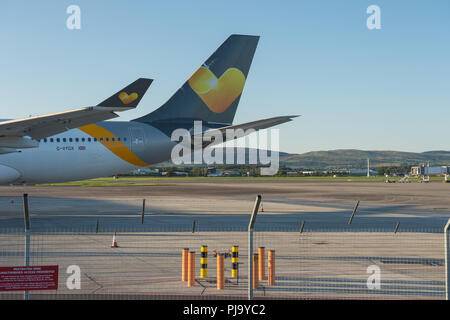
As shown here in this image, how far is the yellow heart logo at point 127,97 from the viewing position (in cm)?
A: 1711

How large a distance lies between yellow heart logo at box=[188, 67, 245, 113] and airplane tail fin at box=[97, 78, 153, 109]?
1229cm

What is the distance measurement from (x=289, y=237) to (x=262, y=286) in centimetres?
814

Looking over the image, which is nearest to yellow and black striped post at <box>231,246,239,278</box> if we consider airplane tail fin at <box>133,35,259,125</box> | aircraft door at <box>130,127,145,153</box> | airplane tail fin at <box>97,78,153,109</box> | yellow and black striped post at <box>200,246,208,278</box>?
yellow and black striped post at <box>200,246,208,278</box>

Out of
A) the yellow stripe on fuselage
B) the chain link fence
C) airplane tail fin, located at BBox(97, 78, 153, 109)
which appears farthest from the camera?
the yellow stripe on fuselage

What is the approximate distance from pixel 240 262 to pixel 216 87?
17.4 meters

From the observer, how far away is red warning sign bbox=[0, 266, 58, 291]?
8117mm

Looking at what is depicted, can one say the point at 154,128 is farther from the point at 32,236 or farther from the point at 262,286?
the point at 262,286

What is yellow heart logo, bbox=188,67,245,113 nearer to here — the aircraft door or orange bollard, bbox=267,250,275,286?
the aircraft door

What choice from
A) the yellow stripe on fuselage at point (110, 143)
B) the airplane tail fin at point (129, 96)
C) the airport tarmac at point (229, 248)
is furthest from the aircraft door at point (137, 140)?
the airplane tail fin at point (129, 96)

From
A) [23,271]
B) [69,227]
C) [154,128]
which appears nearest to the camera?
[23,271]

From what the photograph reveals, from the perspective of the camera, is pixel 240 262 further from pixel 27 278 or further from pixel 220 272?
pixel 27 278

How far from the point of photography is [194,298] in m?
9.67

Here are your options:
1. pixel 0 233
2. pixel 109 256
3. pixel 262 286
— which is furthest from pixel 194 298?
pixel 0 233

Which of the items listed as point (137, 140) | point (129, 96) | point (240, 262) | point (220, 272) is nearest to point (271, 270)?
point (220, 272)
